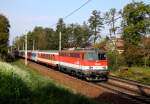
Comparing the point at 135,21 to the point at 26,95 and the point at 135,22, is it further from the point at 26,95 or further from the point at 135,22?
the point at 26,95

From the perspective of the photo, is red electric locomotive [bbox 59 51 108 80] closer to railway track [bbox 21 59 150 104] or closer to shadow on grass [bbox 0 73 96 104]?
railway track [bbox 21 59 150 104]

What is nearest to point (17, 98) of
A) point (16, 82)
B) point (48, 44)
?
point (16, 82)

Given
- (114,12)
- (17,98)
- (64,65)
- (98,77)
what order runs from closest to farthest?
(17,98)
(98,77)
(64,65)
(114,12)

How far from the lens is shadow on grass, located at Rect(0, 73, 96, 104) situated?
13955 millimetres

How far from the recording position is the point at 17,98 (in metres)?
14.3

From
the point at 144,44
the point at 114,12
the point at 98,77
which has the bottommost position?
the point at 98,77

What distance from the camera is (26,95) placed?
15.5 meters

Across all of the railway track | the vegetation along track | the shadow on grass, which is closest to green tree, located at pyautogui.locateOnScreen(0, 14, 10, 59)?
the railway track

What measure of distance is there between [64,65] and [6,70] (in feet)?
69.2

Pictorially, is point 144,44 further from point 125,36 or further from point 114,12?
point 114,12

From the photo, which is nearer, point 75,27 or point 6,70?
point 6,70

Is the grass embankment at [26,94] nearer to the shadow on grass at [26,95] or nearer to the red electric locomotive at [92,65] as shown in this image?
the shadow on grass at [26,95]

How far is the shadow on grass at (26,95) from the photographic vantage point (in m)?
14.0

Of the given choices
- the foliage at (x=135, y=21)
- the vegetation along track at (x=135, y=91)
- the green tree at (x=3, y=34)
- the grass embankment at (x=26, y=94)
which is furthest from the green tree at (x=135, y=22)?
the grass embankment at (x=26, y=94)
